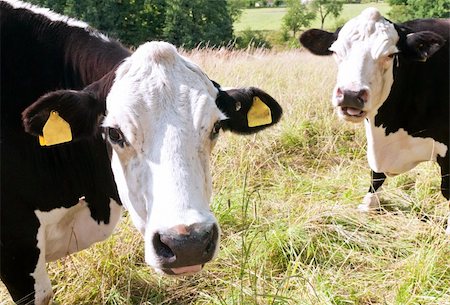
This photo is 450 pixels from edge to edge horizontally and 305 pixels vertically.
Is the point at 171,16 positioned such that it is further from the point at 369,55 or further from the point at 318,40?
the point at 369,55

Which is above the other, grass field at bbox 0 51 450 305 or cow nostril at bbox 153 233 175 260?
cow nostril at bbox 153 233 175 260

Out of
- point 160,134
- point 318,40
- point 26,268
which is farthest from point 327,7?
point 160,134

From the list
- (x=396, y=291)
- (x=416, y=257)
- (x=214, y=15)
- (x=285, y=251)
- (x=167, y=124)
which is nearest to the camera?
(x=167, y=124)

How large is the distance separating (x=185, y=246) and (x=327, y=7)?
59.7 m

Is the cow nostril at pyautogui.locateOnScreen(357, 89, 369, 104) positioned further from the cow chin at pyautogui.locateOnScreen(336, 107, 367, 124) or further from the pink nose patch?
the pink nose patch

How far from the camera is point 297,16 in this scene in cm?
5459

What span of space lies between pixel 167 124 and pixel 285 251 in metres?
1.82

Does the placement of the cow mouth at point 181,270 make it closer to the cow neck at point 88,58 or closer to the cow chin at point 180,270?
the cow chin at point 180,270

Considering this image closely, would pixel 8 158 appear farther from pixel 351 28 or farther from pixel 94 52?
pixel 351 28

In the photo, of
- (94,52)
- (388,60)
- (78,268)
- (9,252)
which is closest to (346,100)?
(388,60)

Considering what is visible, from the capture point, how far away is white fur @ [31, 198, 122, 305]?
2.62m

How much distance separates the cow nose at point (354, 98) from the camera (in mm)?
3725

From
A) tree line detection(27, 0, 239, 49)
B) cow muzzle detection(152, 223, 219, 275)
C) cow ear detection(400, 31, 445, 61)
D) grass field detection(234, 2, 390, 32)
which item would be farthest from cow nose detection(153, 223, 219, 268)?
grass field detection(234, 2, 390, 32)

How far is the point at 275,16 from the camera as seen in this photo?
60.7 metres
